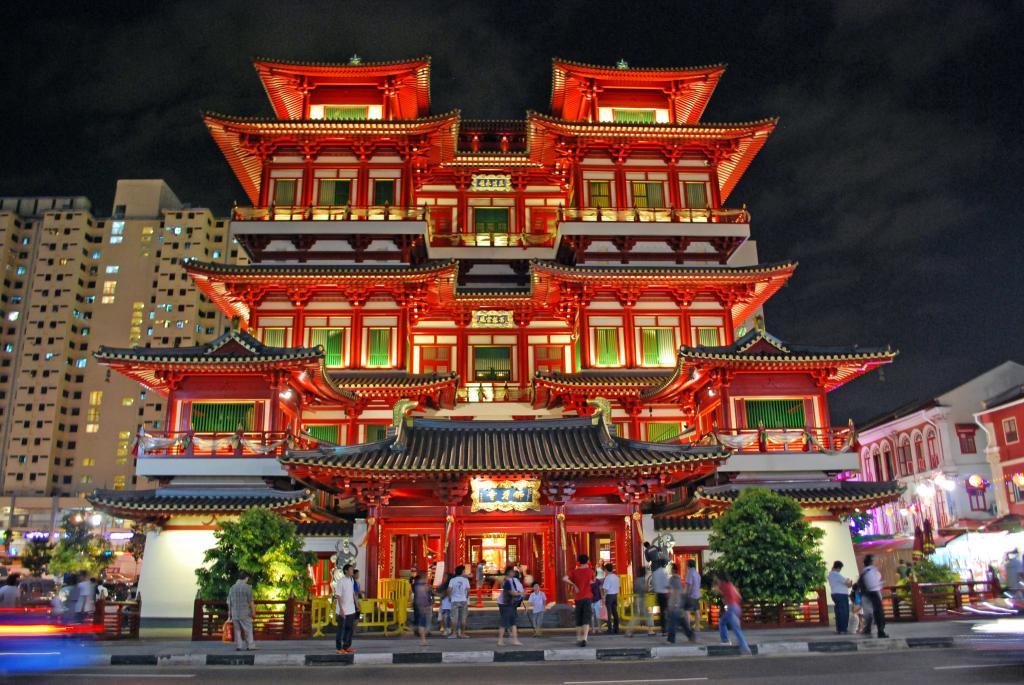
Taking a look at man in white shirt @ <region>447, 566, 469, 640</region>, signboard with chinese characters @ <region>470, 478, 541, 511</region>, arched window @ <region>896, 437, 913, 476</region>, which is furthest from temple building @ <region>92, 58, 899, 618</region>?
arched window @ <region>896, 437, 913, 476</region>

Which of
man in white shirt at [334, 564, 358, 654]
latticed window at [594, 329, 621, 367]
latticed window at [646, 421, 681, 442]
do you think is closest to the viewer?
man in white shirt at [334, 564, 358, 654]

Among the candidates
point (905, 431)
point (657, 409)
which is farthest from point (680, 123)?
point (905, 431)

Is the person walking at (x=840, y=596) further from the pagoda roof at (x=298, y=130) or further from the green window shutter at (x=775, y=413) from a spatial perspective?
the pagoda roof at (x=298, y=130)

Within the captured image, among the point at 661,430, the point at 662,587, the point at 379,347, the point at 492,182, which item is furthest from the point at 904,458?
the point at 662,587

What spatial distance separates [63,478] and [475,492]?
98.9m

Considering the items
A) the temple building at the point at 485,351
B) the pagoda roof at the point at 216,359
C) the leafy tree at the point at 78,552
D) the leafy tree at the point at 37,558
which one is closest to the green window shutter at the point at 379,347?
the temple building at the point at 485,351

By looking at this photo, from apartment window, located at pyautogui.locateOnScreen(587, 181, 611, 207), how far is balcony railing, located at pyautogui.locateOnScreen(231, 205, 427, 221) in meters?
8.30

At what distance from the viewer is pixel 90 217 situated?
11606cm

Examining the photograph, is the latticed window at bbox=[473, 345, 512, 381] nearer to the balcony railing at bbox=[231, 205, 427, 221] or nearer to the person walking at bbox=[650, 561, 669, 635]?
the balcony railing at bbox=[231, 205, 427, 221]

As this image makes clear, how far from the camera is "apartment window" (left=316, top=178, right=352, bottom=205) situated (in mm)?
39062

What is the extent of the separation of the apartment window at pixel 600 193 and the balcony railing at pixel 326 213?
830cm

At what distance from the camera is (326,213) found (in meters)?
38.0

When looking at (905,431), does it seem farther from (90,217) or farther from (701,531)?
(90,217)

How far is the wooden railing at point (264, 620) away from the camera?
2170cm
